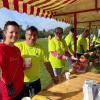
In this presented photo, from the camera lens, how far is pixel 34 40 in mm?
4316

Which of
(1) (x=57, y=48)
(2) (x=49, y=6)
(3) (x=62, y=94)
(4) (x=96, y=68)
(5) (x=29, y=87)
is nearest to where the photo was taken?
(3) (x=62, y=94)

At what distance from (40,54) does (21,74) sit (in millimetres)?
788

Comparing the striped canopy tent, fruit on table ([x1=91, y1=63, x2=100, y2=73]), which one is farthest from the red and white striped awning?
fruit on table ([x1=91, y1=63, x2=100, y2=73])

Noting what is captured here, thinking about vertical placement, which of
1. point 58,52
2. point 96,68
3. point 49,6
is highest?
point 49,6

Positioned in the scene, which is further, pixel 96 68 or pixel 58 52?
pixel 58 52

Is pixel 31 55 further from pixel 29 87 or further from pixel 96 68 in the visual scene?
pixel 96 68

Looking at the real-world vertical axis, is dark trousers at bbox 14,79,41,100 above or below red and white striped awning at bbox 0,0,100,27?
below

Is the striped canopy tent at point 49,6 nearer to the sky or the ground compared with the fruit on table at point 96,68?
nearer to the sky

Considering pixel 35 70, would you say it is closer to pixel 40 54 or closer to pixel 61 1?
pixel 40 54

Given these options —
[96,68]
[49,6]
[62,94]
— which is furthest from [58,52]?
[62,94]

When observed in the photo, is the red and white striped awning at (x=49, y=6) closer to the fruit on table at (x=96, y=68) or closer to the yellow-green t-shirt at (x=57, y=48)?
the yellow-green t-shirt at (x=57, y=48)

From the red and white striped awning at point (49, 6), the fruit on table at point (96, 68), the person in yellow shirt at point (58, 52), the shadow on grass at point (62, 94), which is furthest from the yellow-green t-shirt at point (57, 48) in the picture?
the shadow on grass at point (62, 94)

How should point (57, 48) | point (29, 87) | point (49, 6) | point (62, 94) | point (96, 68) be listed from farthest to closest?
point (57, 48) < point (49, 6) < point (96, 68) < point (29, 87) < point (62, 94)

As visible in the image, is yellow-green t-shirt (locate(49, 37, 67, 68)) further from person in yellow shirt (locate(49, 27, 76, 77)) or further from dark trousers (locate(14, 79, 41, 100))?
dark trousers (locate(14, 79, 41, 100))
